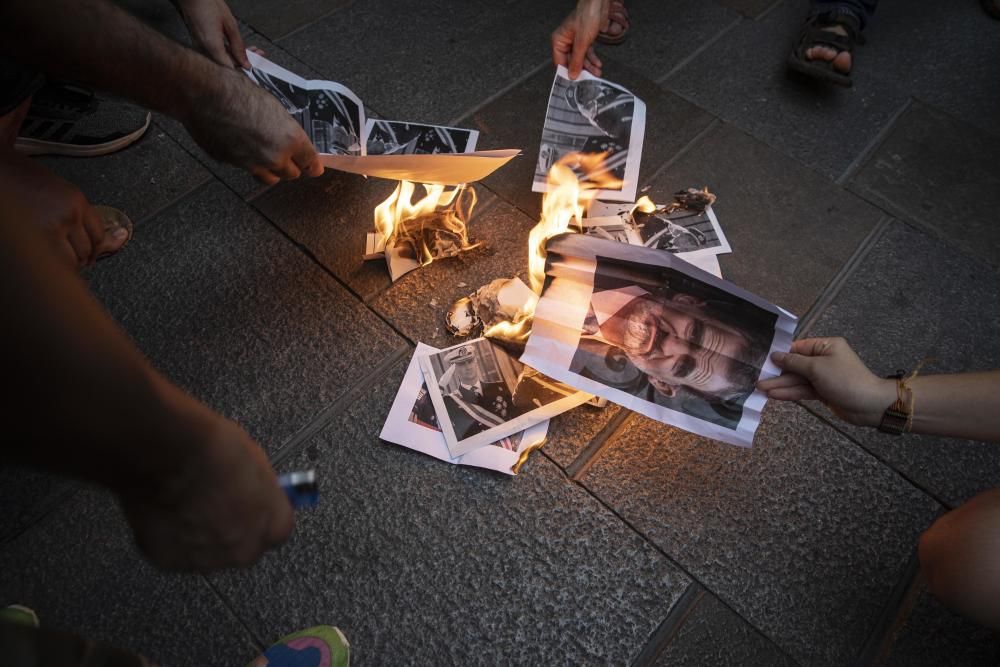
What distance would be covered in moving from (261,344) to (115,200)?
2.29ft

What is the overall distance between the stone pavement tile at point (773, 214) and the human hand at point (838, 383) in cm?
49

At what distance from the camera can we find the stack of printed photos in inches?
56.7

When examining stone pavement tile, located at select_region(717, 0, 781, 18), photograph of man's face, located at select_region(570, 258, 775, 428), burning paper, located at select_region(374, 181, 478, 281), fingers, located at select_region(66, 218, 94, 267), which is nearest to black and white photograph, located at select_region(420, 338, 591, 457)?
photograph of man's face, located at select_region(570, 258, 775, 428)

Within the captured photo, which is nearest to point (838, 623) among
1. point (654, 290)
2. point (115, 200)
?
point (654, 290)

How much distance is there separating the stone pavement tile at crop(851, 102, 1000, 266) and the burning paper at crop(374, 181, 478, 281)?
1259 mm

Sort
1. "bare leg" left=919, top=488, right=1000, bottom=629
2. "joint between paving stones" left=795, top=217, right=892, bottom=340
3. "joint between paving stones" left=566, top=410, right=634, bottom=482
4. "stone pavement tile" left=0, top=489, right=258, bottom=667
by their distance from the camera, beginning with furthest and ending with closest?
"joint between paving stones" left=795, top=217, right=892, bottom=340 < "joint between paving stones" left=566, top=410, right=634, bottom=482 < "stone pavement tile" left=0, top=489, right=258, bottom=667 < "bare leg" left=919, top=488, right=1000, bottom=629

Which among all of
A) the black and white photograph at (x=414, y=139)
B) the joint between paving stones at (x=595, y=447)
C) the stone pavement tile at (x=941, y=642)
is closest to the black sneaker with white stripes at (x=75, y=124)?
the black and white photograph at (x=414, y=139)

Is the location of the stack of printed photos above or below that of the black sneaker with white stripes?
below

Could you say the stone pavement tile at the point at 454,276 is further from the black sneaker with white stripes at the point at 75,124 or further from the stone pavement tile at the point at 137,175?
the black sneaker with white stripes at the point at 75,124

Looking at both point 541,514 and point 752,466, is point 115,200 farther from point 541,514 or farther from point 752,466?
point 752,466

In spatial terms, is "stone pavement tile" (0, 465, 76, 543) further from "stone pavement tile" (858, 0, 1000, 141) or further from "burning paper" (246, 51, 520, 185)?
"stone pavement tile" (858, 0, 1000, 141)

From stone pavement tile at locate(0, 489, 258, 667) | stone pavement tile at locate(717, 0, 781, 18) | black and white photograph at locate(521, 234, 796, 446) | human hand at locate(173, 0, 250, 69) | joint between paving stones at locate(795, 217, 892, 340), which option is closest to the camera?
stone pavement tile at locate(0, 489, 258, 667)

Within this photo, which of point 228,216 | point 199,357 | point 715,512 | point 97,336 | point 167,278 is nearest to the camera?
point 97,336

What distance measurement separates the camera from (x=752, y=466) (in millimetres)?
1459
